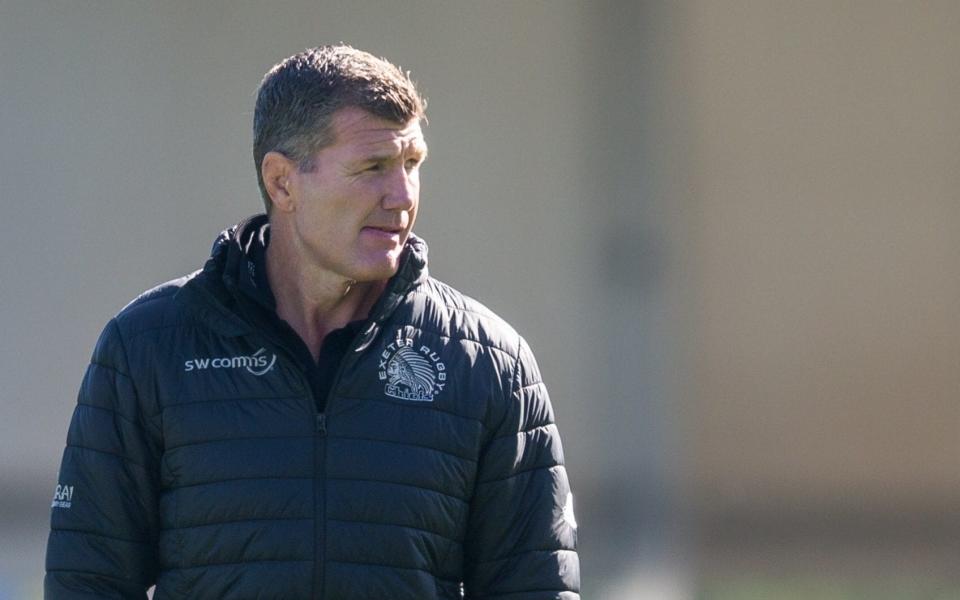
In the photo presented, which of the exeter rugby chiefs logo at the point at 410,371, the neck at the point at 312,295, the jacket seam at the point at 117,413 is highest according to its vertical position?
the neck at the point at 312,295

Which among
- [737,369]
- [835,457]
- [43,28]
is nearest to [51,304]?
[43,28]

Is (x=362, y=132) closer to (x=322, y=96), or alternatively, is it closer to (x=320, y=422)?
(x=322, y=96)

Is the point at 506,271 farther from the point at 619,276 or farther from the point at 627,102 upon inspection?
the point at 627,102

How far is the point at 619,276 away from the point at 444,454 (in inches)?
128

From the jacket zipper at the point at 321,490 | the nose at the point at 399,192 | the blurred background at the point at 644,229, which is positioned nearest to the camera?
the jacket zipper at the point at 321,490

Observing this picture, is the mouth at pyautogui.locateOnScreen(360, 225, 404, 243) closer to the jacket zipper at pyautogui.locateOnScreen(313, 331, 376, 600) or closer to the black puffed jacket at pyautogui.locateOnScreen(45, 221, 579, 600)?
the black puffed jacket at pyautogui.locateOnScreen(45, 221, 579, 600)

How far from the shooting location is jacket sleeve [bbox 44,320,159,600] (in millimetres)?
2301

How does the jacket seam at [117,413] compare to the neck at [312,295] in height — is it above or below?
below

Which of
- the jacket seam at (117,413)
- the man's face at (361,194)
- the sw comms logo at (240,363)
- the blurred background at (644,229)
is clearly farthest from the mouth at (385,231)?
the blurred background at (644,229)

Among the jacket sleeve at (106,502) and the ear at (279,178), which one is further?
the ear at (279,178)

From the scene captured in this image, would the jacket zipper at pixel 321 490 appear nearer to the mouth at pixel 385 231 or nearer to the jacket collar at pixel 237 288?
the jacket collar at pixel 237 288

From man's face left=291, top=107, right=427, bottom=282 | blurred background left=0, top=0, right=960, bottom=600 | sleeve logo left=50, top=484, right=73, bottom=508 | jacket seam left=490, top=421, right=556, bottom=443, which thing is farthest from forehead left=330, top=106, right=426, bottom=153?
blurred background left=0, top=0, right=960, bottom=600

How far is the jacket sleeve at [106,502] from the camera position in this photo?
230cm

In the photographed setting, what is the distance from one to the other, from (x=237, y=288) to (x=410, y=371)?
0.30 m
